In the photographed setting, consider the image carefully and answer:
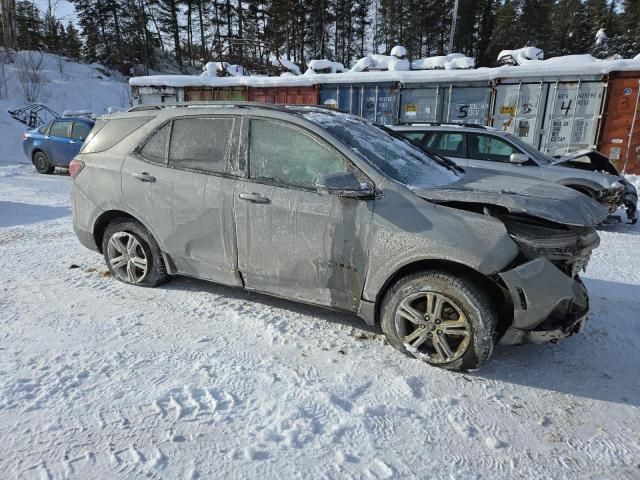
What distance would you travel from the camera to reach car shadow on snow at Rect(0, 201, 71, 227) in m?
6.80

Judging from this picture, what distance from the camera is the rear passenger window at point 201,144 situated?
3.61 m

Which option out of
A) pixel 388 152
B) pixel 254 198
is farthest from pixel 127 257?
pixel 388 152

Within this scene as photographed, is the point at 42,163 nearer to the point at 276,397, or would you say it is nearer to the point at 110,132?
the point at 110,132

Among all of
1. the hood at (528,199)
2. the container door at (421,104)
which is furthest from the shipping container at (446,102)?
the hood at (528,199)

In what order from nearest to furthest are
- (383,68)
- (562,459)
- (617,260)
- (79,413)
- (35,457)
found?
(35,457), (562,459), (79,413), (617,260), (383,68)

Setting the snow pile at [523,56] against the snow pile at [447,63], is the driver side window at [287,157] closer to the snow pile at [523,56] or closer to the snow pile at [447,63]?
the snow pile at [447,63]

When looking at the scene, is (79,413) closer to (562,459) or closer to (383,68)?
(562,459)

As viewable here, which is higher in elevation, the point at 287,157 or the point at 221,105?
the point at 221,105

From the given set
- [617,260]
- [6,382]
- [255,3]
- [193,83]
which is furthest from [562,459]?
[255,3]

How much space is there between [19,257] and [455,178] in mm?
4887

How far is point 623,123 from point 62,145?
14813 millimetres

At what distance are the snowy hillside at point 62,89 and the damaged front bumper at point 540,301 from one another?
72.9ft

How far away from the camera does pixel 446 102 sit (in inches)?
497

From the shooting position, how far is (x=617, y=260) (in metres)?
5.56
